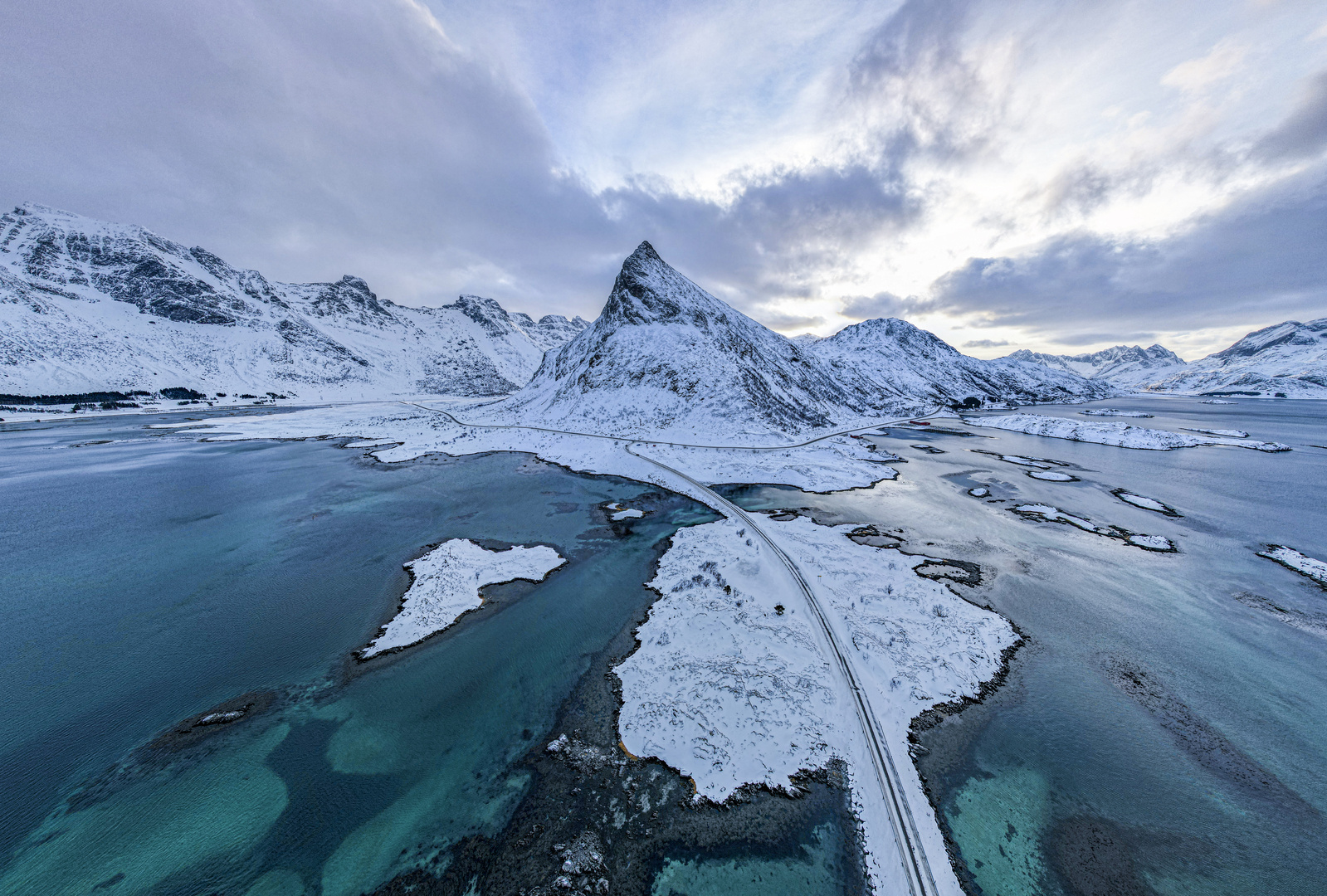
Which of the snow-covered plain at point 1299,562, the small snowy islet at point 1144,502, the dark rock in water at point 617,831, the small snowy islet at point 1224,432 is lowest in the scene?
the dark rock in water at point 617,831

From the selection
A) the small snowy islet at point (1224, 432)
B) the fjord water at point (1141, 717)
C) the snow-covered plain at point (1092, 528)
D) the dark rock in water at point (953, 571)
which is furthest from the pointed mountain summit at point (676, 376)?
the small snowy islet at point (1224, 432)

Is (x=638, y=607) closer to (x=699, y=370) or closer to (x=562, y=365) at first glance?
(x=699, y=370)

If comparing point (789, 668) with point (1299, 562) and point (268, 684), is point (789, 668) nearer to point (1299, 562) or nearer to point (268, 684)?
point (268, 684)

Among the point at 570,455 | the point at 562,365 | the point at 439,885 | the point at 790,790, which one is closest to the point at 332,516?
the point at 570,455

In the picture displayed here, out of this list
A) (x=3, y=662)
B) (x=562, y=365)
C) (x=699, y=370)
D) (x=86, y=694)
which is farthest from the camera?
(x=562, y=365)

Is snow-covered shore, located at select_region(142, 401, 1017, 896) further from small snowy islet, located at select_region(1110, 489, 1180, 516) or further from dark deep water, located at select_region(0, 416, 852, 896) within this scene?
small snowy islet, located at select_region(1110, 489, 1180, 516)

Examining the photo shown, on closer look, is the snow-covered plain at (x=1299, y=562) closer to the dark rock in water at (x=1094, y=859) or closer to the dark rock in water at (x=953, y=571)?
the dark rock in water at (x=953, y=571)

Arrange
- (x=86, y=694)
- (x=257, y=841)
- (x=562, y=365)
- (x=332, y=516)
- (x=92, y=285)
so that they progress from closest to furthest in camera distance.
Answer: (x=257, y=841), (x=86, y=694), (x=332, y=516), (x=562, y=365), (x=92, y=285)
